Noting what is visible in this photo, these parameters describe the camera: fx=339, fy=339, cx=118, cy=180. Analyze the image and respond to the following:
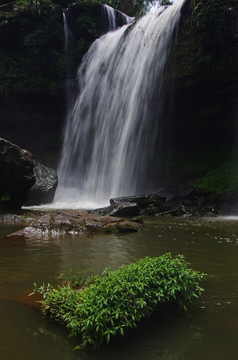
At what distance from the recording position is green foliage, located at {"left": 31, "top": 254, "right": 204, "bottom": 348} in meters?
2.65

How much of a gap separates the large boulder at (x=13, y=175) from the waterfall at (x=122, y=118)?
613cm

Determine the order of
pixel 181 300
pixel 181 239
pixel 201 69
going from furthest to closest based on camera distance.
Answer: pixel 201 69 → pixel 181 239 → pixel 181 300

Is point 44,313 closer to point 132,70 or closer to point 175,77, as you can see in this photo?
point 175,77

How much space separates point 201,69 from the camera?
1762 centimetres

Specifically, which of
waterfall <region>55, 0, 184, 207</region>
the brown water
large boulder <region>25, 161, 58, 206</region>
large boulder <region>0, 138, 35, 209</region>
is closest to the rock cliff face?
waterfall <region>55, 0, 184, 207</region>

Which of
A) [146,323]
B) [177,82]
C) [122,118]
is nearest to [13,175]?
[122,118]

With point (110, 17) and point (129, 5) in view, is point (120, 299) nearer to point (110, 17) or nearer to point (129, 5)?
point (110, 17)

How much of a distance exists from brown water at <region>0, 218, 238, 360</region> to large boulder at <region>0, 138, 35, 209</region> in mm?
5150

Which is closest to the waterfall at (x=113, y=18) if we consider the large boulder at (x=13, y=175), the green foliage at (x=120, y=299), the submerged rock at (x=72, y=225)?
the large boulder at (x=13, y=175)

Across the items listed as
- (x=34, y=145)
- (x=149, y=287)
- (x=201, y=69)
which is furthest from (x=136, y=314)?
(x=34, y=145)

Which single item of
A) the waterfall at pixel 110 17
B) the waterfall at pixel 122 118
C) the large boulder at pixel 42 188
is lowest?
the large boulder at pixel 42 188

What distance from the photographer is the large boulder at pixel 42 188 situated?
1597 cm

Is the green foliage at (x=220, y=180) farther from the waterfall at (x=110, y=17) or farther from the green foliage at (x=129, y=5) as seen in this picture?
the green foliage at (x=129, y=5)

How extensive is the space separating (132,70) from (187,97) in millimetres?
3638
